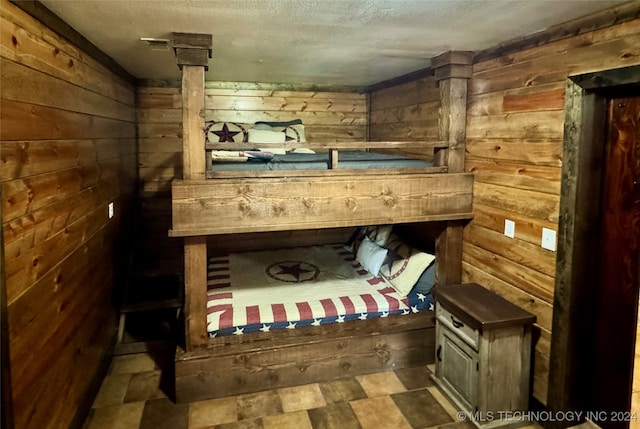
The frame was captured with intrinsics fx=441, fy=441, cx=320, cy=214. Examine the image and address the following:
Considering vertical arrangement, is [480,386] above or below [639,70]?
below

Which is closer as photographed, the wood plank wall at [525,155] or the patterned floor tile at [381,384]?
the wood plank wall at [525,155]

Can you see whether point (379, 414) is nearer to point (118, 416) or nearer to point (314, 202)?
point (314, 202)

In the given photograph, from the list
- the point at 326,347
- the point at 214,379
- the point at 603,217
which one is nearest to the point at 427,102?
the point at 603,217

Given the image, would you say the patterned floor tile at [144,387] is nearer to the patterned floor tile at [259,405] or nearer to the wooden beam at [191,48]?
the patterned floor tile at [259,405]

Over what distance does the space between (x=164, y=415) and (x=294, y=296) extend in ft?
3.45

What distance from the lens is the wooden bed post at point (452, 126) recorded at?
2725mm

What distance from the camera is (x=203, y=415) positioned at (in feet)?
7.97

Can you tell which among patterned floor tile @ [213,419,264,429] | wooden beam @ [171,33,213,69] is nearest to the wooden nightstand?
patterned floor tile @ [213,419,264,429]

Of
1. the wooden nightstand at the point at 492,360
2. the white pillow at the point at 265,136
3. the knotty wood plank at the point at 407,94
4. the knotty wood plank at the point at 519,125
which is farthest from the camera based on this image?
the white pillow at the point at 265,136

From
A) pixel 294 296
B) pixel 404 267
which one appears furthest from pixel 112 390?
pixel 404 267

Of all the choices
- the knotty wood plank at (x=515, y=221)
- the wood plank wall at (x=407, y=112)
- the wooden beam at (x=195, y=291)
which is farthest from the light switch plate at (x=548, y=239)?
the wooden beam at (x=195, y=291)

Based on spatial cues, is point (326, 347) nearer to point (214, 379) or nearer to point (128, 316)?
point (214, 379)

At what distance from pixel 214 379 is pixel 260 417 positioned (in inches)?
14.3

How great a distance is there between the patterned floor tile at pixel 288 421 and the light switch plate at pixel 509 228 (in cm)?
152
